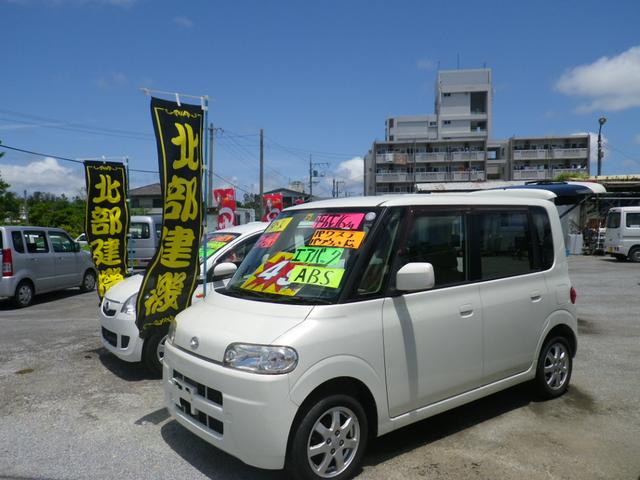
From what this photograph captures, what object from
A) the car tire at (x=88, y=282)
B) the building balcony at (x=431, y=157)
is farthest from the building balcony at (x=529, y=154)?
the car tire at (x=88, y=282)

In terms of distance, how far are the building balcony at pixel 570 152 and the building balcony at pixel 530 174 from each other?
95.0 inches

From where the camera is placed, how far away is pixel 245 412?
2785mm

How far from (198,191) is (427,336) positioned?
2949 millimetres

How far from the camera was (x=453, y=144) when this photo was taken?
61281 mm

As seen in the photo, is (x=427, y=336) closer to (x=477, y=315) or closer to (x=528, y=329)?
(x=477, y=315)

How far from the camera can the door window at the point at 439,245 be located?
352 centimetres

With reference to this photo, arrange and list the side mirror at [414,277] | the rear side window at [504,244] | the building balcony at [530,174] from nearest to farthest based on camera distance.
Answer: the side mirror at [414,277], the rear side window at [504,244], the building balcony at [530,174]

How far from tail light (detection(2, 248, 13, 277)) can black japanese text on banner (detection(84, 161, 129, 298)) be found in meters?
2.50

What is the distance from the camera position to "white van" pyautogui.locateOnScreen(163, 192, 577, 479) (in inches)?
112

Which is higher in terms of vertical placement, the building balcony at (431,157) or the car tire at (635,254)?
the building balcony at (431,157)

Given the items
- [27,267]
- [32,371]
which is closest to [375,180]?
[27,267]

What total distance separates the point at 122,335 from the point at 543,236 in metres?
4.41

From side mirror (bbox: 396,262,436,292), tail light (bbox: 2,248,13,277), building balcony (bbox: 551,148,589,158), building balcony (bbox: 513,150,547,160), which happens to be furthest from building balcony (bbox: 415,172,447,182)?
side mirror (bbox: 396,262,436,292)

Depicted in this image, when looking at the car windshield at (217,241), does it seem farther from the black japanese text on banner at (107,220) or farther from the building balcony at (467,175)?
the building balcony at (467,175)
